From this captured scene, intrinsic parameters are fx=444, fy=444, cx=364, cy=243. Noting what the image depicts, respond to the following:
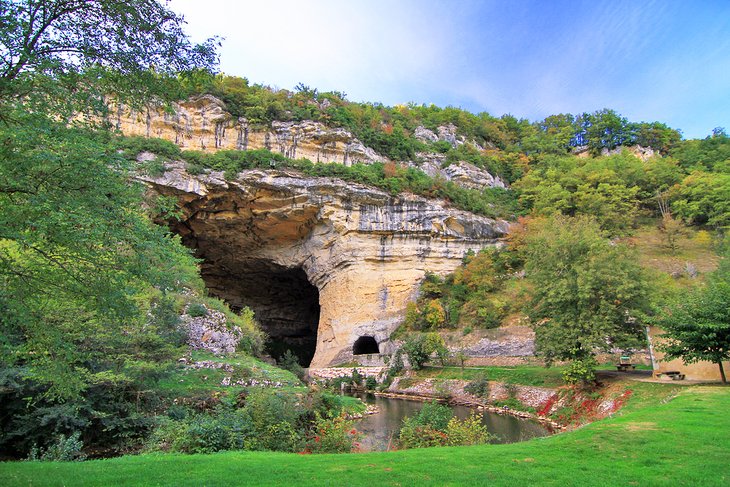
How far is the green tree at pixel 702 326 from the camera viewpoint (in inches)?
607

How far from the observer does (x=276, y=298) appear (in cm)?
5578

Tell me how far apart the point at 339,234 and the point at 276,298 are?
18.4 meters

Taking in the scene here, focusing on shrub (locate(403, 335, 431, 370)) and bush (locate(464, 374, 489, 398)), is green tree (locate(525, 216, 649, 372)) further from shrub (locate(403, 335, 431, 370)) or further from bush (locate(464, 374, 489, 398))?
shrub (locate(403, 335, 431, 370))

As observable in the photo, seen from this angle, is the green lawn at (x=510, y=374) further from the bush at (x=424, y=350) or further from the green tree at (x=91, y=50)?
the green tree at (x=91, y=50)

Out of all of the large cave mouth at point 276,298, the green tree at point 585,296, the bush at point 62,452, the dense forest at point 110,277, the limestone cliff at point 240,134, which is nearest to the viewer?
the dense forest at point 110,277

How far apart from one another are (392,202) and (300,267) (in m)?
11.8

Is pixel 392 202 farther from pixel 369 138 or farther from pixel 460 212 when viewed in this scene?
pixel 369 138

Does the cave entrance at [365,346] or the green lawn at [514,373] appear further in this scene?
the cave entrance at [365,346]

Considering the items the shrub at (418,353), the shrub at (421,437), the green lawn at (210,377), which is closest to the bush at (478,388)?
the shrub at (418,353)

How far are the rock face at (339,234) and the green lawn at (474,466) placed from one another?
28671mm

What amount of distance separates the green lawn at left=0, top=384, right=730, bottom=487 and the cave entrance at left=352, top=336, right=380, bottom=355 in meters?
30.2

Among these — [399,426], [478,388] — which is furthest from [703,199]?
[399,426]

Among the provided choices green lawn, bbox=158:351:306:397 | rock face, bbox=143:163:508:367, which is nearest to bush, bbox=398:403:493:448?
green lawn, bbox=158:351:306:397

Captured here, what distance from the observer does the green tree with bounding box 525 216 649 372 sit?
19.5 metres
